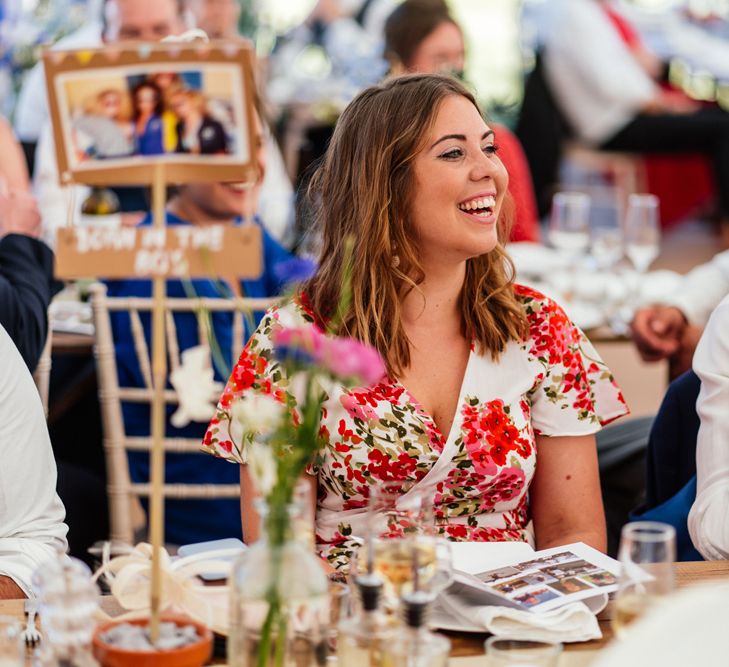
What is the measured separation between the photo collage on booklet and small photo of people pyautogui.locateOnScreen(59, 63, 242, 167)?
0.63 meters

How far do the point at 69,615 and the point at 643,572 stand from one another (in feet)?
1.88

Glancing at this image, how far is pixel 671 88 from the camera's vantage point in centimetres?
774

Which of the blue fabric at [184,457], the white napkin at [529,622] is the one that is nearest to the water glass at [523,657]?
the white napkin at [529,622]

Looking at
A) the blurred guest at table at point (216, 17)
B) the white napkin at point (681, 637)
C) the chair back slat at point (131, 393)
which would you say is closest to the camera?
the white napkin at point (681, 637)

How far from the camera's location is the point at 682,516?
2.10 m

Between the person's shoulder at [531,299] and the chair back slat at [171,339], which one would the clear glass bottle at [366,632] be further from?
the chair back slat at [171,339]

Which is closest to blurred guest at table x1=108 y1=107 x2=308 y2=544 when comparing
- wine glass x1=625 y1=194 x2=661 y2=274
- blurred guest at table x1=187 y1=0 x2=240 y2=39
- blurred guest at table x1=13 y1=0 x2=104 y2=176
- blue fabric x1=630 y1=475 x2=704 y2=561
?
wine glass x1=625 y1=194 x2=661 y2=274

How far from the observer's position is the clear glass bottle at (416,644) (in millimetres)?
1260

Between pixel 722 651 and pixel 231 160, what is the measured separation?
689mm

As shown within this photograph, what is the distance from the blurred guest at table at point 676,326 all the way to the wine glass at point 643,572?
5.20ft

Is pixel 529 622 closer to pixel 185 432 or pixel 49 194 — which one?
pixel 185 432

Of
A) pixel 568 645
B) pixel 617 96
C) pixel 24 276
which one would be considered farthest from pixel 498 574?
pixel 617 96

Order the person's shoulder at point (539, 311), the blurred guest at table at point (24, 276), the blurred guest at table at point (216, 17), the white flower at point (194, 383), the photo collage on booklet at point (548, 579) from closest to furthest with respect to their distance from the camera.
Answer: the white flower at point (194, 383) → the photo collage on booklet at point (548, 579) → the person's shoulder at point (539, 311) → the blurred guest at table at point (24, 276) → the blurred guest at table at point (216, 17)

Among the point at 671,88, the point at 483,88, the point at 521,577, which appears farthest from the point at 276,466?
the point at 483,88
